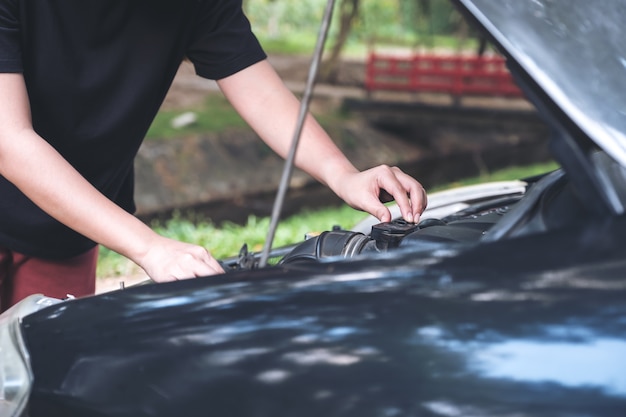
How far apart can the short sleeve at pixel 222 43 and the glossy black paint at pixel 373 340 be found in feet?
2.87

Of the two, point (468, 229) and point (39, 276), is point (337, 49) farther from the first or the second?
point (468, 229)

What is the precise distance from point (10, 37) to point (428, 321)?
3.21ft

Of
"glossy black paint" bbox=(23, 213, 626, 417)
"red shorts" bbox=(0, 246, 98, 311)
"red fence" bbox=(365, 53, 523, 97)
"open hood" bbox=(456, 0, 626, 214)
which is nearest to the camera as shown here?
"glossy black paint" bbox=(23, 213, 626, 417)

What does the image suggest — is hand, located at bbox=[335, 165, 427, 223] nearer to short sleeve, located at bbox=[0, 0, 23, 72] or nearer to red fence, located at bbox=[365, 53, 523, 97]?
short sleeve, located at bbox=[0, 0, 23, 72]

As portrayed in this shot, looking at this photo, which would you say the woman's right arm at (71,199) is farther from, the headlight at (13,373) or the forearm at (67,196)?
the headlight at (13,373)

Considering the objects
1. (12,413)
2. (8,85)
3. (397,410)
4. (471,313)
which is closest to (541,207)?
(471,313)

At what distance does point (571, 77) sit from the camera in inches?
45.5

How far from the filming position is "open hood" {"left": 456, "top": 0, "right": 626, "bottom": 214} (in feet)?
3.70

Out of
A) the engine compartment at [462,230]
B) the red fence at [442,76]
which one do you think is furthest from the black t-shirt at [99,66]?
the red fence at [442,76]

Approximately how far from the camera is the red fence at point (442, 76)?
1708cm

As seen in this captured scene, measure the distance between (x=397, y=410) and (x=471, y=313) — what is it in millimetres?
138

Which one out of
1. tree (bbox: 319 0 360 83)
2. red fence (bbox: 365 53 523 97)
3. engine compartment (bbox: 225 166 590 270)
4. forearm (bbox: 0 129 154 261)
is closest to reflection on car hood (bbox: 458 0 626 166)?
engine compartment (bbox: 225 166 590 270)

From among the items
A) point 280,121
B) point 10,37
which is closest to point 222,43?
point 280,121

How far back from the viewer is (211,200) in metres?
12.2
